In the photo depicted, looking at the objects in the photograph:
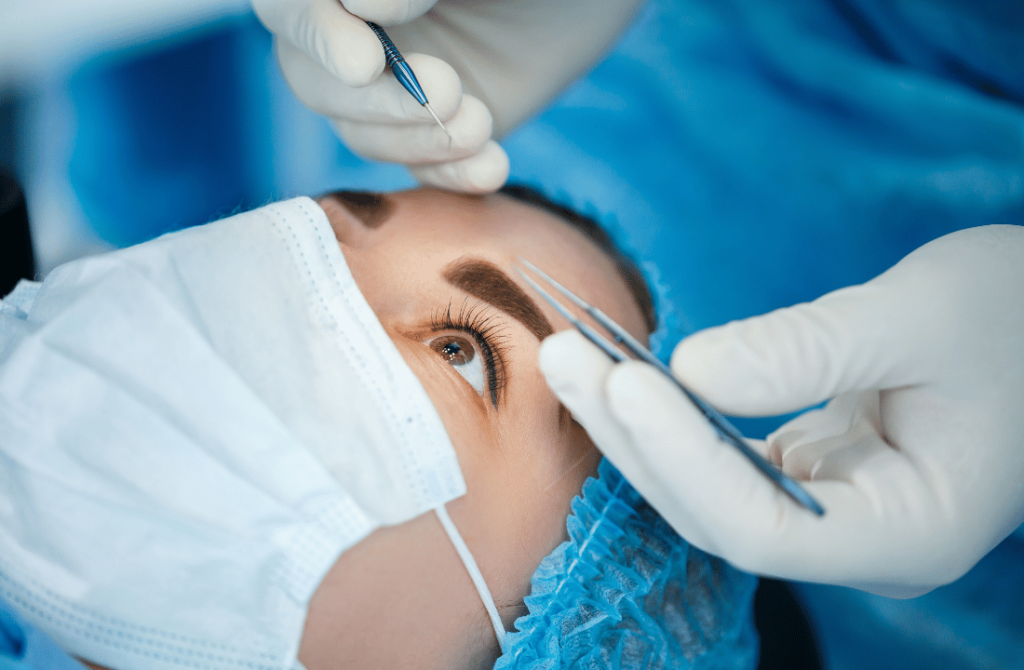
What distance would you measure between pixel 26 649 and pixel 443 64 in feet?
3.09

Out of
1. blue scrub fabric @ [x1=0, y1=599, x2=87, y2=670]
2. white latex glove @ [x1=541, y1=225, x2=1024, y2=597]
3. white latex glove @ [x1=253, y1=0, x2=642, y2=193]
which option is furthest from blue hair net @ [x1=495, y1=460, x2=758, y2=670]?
white latex glove @ [x1=253, y1=0, x2=642, y2=193]

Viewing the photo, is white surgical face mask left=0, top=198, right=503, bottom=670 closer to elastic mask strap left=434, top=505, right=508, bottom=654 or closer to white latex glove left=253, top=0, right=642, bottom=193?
elastic mask strap left=434, top=505, right=508, bottom=654

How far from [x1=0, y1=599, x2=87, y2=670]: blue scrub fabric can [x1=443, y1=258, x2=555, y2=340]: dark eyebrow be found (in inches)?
25.4

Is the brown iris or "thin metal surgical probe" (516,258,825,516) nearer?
"thin metal surgical probe" (516,258,825,516)

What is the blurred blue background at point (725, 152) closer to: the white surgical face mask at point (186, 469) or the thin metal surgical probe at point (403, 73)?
the thin metal surgical probe at point (403, 73)

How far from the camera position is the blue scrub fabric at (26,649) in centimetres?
65

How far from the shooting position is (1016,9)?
0.99 metres

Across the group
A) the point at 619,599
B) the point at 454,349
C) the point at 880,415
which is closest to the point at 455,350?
the point at 454,349

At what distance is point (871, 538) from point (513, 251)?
63 cm

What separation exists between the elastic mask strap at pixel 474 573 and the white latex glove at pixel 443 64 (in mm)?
634

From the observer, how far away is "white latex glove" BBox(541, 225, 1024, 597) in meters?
0.65

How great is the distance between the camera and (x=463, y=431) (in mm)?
822

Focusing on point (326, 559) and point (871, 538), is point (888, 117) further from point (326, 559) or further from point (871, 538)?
point (326, 559)

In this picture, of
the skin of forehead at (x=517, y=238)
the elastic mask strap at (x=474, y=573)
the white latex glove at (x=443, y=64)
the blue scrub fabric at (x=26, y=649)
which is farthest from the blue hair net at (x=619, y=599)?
the white latex glove at (x=443, y=64)
